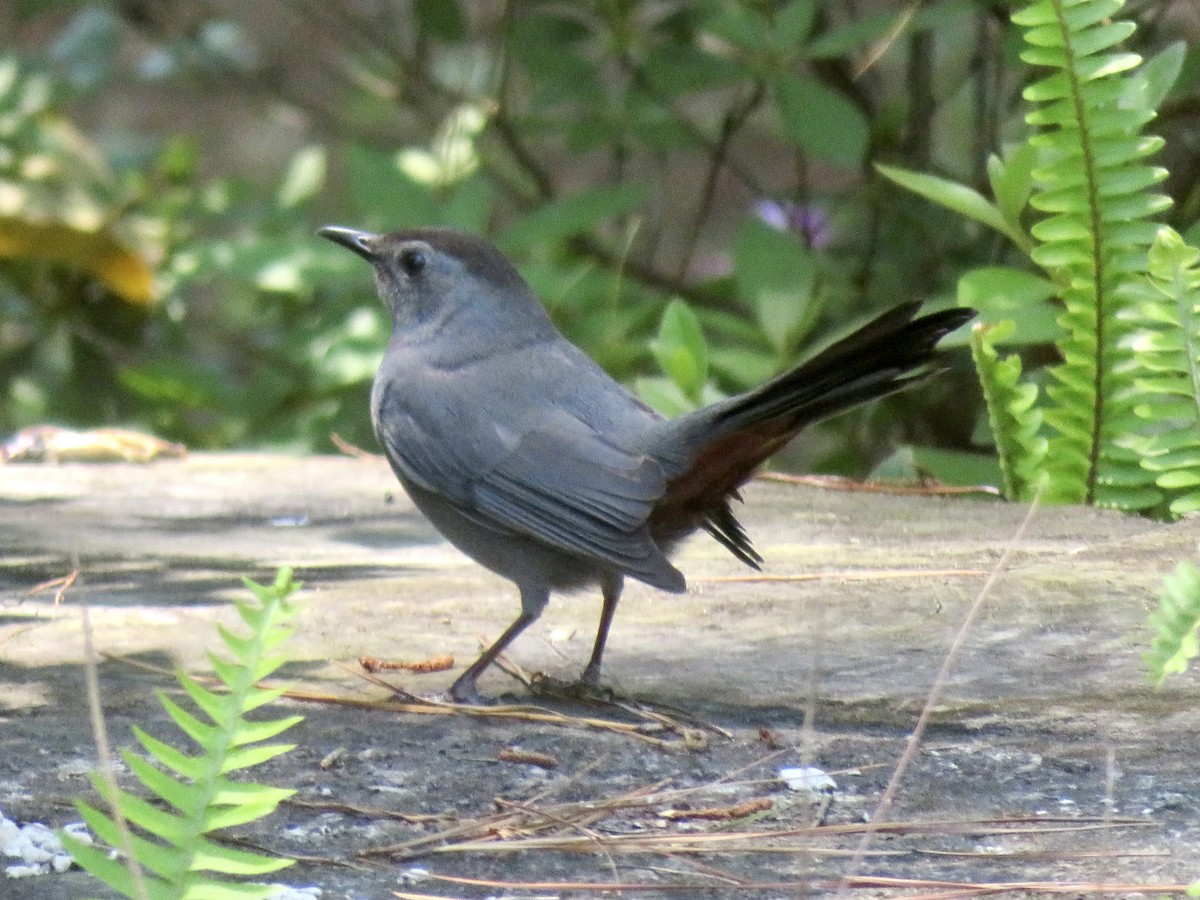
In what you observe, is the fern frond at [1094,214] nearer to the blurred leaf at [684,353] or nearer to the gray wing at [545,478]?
the blurred leaf at [684,353]

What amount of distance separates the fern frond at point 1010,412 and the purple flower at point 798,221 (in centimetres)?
235

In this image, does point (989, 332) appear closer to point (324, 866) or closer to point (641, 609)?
point (641, 609)

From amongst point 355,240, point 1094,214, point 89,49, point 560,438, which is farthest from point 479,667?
point 89,49

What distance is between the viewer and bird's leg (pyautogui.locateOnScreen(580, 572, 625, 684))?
2.86 meters

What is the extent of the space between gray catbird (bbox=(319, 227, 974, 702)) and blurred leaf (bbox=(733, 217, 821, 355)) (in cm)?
152

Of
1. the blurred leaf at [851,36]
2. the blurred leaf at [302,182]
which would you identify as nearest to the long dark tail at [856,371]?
the blurred leaf at [851,36]

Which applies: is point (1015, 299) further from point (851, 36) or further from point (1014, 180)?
point (851, 36)

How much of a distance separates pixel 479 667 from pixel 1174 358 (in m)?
1.64

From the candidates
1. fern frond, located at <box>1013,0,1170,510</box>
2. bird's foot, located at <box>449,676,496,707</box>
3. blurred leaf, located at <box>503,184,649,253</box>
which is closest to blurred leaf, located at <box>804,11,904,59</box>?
blurred leaf, located at <box>503,184,649,253</box>

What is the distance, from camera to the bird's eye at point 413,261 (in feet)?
12.6

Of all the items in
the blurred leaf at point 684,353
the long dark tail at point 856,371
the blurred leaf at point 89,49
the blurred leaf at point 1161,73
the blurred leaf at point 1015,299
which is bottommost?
the long dark tail at point 856,371

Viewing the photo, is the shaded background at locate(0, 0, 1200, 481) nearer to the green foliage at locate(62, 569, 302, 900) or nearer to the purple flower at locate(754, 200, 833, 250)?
the purple flower at locate(754, 200, 833, 250)

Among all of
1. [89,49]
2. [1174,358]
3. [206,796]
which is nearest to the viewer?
[206,796]

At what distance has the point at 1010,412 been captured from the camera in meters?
3.77
